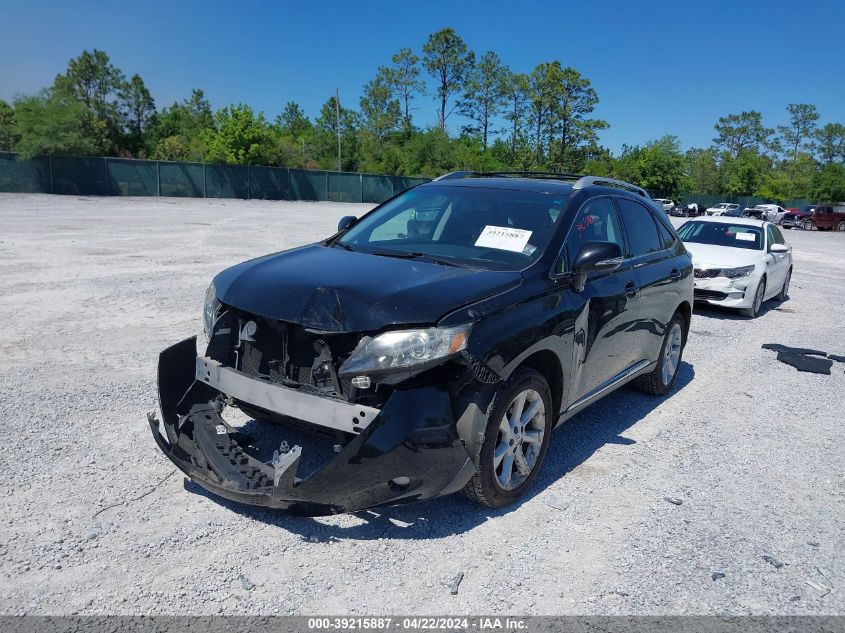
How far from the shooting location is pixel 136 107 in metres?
76.9

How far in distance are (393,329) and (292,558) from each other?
1200 mm

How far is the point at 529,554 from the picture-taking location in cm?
329

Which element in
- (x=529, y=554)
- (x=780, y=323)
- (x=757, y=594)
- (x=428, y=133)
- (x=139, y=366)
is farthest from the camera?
(x=428, y=133)

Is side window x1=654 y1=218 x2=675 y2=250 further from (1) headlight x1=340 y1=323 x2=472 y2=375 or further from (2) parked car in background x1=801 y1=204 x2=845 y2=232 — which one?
(2) parked car in background x1=801 y1=204 x2=845 y2=232

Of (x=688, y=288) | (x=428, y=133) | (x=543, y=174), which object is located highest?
(x=428, y=133)

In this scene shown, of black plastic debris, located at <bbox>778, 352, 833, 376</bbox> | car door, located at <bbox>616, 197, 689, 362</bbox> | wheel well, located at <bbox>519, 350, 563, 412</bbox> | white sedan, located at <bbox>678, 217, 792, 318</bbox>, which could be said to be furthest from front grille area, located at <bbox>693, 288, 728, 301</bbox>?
wheel well, located at <bbox>519, 350, 563, 412</bbox>

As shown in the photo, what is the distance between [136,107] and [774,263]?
3169 inches

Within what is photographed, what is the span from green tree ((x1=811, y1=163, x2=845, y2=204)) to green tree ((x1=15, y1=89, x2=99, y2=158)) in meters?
74.2

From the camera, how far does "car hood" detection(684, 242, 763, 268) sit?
1029 cm

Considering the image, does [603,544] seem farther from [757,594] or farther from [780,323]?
[780,323]

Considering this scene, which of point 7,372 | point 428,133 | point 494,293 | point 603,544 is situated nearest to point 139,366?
point 7,372

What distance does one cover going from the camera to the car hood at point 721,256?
1029 centimetres

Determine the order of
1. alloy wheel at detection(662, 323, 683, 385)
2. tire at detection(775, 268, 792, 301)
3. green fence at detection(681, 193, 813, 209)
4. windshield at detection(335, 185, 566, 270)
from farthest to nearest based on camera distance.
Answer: green fence at detection(681, 193, 813, 209), tire at detection(775, 268, 792, 301), alloy wheel at detection(662, 323, 683, 385), windshield at detection(335, 185, 566, 270)

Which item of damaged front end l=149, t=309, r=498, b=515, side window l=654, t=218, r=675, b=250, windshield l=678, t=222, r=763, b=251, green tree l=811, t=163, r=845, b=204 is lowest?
damaged front end l=149, t=309, r=498, b=515
